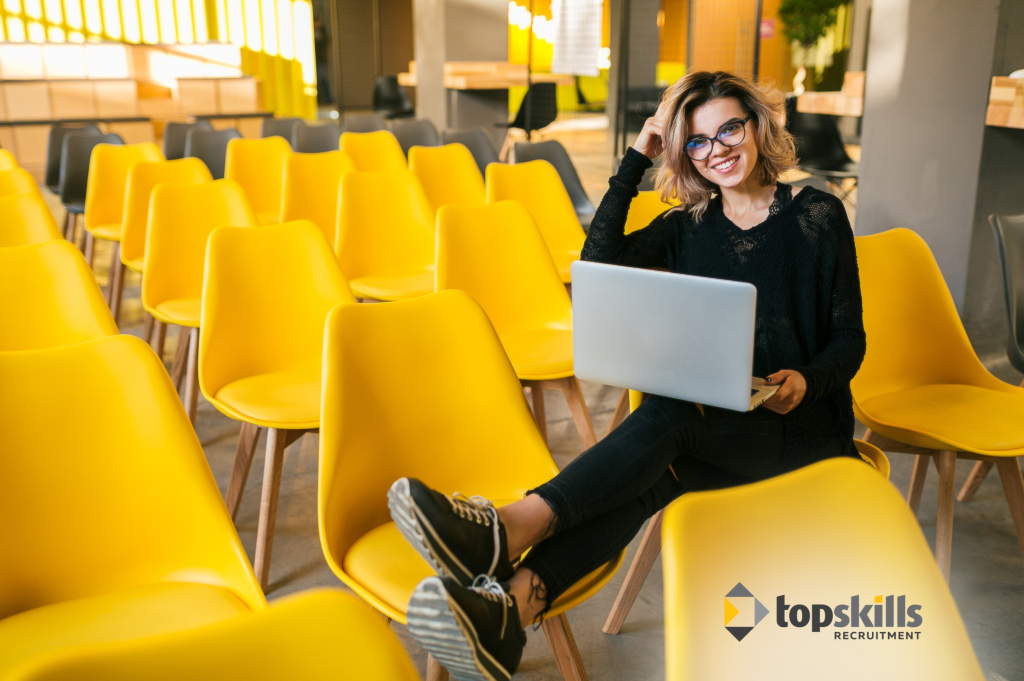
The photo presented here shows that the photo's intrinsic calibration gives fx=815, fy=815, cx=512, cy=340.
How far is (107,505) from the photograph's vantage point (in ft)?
4.43

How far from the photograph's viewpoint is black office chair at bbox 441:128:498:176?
18.0 feet

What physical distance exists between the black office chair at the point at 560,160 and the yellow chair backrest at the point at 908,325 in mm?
2505

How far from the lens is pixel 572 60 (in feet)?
21.7

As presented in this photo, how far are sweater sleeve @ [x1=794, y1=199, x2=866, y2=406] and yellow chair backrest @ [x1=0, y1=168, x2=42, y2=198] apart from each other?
344 cm

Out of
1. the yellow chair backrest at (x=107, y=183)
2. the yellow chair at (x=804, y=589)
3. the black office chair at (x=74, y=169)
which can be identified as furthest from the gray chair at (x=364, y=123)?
the yellow chair at (x=804, y=589)

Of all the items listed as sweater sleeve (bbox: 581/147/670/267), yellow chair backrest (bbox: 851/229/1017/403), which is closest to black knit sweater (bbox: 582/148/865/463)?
sweater sleeve (bbox: 581/147/670/267)

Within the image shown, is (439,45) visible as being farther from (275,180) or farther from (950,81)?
(950,81)

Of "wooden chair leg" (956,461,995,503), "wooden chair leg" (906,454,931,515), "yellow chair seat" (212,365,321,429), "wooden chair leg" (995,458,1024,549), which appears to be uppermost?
"yellow chair seat" (212,365,321,429)

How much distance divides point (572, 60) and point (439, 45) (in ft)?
5.70

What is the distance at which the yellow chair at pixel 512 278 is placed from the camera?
2.53 m

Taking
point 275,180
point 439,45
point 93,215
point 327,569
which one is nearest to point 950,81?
point 327,569

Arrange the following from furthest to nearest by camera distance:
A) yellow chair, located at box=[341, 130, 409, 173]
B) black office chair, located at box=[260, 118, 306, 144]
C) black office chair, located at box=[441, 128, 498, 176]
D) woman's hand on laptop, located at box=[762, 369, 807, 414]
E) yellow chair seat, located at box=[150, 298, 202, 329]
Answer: black office chair, located at box=[260, 118, 306, 144] → black office chair, located at box=[441, 128, 498, 176] → yellow chair, located at box=[341, 130, 409, 173] → yellow chair seat, located at box=[150, 298, 202, 329] → woman's hand on laptop, located at box=[762, 369, 807, 414]

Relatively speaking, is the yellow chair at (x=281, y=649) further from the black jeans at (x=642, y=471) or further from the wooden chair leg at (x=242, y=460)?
the wooden chair leg at (x=242, y=460)

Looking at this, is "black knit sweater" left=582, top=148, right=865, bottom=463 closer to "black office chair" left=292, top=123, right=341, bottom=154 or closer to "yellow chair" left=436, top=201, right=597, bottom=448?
"yellow chair" left=436, top=201, right=597, bottom=448
